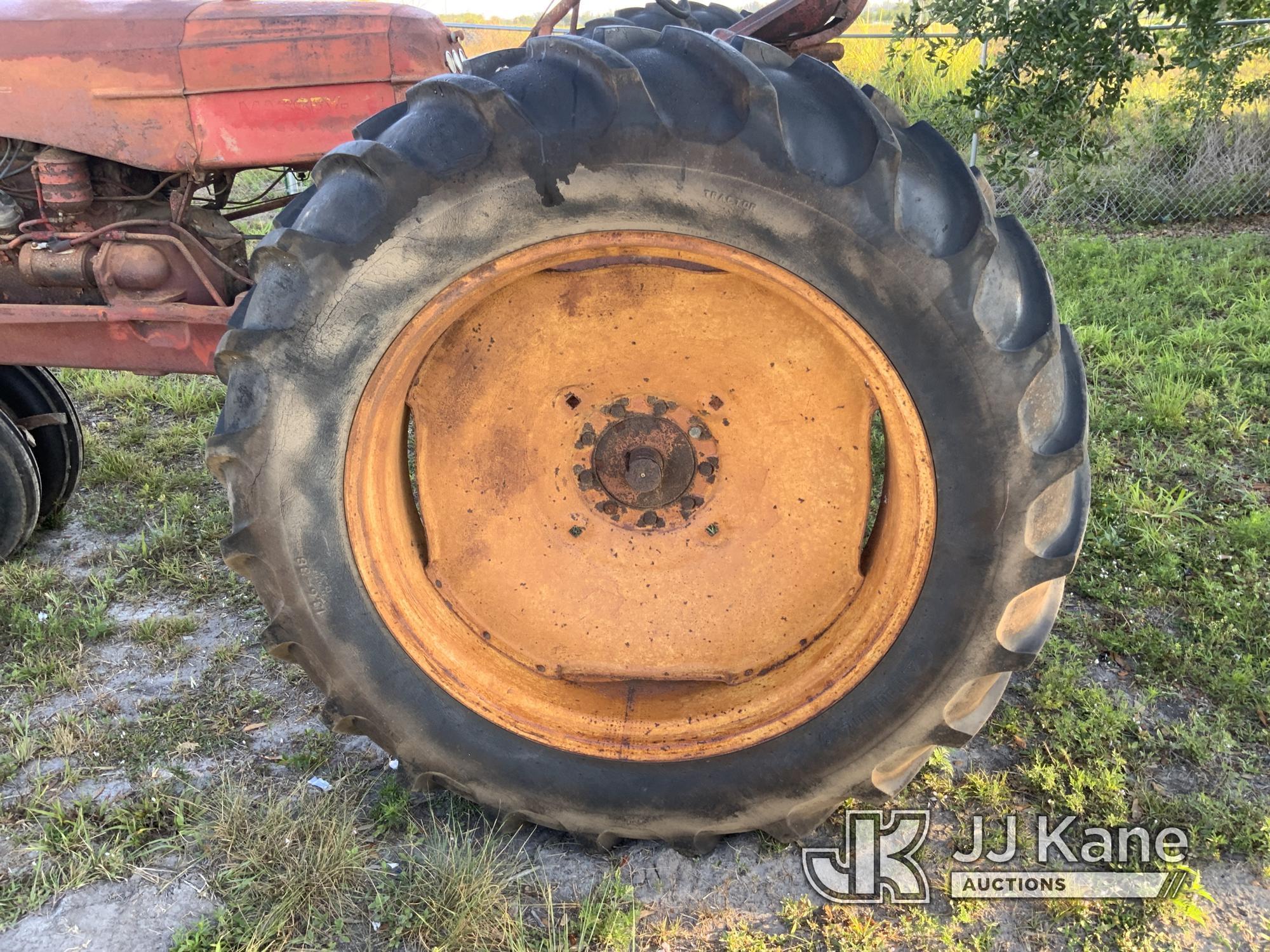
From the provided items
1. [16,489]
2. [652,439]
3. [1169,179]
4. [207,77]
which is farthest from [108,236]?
[1169,179]

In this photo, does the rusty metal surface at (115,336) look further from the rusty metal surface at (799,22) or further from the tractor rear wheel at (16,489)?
the rusty metal surface at (799,22)

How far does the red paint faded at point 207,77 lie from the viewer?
2.47 m

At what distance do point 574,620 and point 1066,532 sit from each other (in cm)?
101

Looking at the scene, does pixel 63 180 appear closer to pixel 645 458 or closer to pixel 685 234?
pixel 645 458

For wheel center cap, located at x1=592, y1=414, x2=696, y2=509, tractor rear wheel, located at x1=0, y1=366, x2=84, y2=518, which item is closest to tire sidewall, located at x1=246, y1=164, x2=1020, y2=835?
wheel center cap, located at x1=592, y1=414, x2=696, y2=509

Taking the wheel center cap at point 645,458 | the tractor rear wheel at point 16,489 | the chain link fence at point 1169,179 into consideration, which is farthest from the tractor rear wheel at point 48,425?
the chain link fence at point 1169,179

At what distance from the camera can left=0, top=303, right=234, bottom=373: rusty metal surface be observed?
2.56 m

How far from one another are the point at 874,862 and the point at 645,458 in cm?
99

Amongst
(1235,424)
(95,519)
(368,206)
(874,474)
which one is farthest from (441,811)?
(1235,424)

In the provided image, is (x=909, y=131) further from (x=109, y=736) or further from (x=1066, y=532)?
(x=109, y=736)

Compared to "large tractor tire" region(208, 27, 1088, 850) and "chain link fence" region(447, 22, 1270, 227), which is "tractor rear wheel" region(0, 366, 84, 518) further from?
"chain link fence" region(447, 22, 1270, 227)

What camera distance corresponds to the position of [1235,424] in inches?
156

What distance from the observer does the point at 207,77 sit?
97.3 inches

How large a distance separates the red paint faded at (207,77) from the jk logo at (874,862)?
6.85ft
